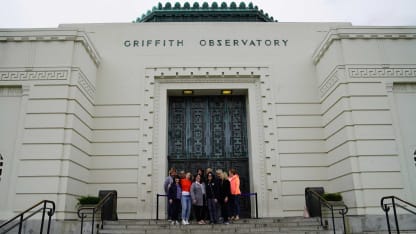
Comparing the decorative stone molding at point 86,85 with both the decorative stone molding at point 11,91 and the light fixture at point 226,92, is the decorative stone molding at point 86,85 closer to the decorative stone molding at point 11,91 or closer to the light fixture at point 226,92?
the decorative stone molding at point 11,91

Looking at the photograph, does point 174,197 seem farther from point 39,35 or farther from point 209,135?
point 39,35

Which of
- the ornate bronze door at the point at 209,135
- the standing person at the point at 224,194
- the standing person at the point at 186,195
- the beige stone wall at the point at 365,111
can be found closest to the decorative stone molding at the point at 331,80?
the beige stone wall at the point at 365,111

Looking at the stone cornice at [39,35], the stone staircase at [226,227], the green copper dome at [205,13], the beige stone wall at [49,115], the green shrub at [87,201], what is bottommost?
the stone staircase at [226,227]

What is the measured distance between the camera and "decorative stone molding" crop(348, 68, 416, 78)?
1104 centimetres

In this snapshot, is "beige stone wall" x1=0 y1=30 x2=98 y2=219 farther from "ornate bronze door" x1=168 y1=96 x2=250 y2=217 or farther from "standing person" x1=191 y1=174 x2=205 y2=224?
"standing person" x1=191 y1=174 x2=205 y2=224

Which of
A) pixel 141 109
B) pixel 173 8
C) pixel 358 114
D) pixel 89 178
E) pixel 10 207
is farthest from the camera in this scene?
pixel 173 8

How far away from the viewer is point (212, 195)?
1016cm

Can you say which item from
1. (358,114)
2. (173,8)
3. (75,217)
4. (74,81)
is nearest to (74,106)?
(74,81)

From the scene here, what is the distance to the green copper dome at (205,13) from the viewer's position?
15.7 meters

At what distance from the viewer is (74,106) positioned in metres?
10.9

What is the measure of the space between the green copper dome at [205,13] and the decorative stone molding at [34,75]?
19.3 ft

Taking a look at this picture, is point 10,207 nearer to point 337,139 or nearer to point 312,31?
point 337,139

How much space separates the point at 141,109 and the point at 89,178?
9.64 feet

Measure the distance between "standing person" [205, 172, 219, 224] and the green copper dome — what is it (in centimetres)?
810
